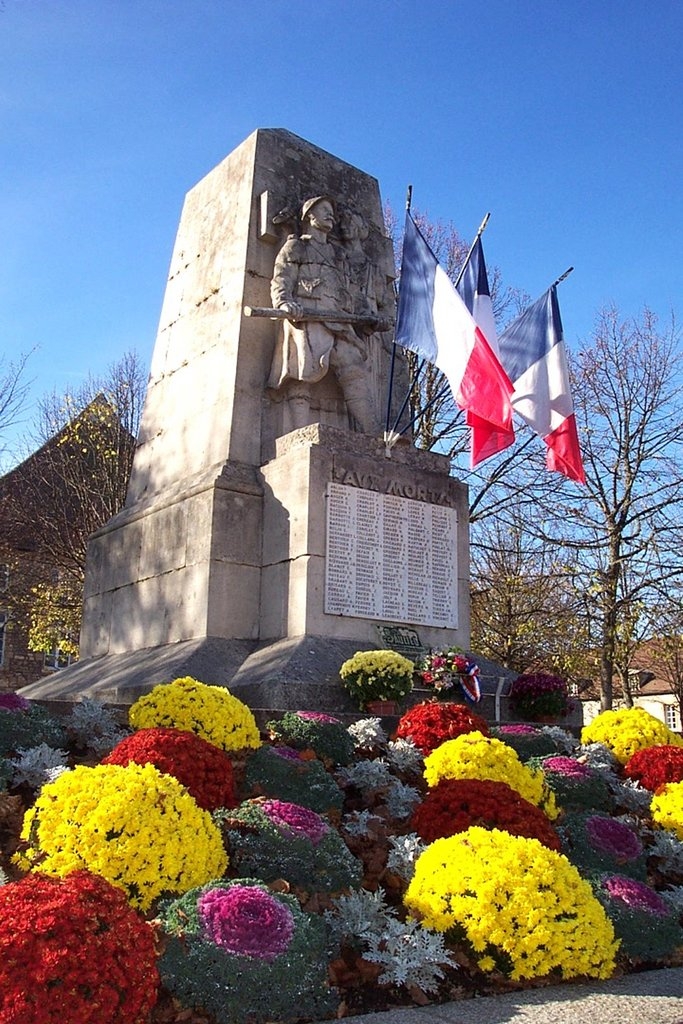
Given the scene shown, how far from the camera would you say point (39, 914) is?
3355 mm

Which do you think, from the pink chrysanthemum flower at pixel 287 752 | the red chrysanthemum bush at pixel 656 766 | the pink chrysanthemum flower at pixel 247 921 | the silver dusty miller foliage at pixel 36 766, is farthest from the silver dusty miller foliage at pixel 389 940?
the red chrysanthemum bush at pixel 656 766

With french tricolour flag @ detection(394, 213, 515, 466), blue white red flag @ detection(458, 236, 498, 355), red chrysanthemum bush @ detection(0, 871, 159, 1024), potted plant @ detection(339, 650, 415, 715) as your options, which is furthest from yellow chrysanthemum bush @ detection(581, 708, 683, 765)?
red chrysanthemum bush @ detection(0, 871, 159, 1024)

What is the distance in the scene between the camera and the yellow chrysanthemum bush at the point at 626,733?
8.73 m

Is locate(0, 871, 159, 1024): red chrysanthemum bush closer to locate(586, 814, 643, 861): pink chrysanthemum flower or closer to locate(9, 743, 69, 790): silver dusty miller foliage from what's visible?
locate(9, 743, 69, 790): silver dusty miller foliage

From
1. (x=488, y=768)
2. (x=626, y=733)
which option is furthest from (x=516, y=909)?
(x=626, y=733)

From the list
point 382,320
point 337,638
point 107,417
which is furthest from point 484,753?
point 107,417

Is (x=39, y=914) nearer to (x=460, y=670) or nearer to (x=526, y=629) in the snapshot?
(x=460, y=670)

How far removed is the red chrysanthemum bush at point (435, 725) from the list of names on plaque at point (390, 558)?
2.33 meters

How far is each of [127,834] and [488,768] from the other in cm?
289

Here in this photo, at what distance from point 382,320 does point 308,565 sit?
3660 mm

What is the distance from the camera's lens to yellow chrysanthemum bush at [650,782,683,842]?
686cm

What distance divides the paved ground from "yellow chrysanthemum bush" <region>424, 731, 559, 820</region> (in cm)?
214

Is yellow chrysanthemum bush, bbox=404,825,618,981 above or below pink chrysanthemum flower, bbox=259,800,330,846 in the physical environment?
below

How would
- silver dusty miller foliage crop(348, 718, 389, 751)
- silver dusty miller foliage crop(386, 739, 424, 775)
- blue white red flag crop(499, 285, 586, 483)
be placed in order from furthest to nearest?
blue white red flag crop(499, 285, 586, 483), silver dusty miller foliage crop(348, 718, 389, 751), silver dusty miller foliage crop(386, 739, 424, 775)
